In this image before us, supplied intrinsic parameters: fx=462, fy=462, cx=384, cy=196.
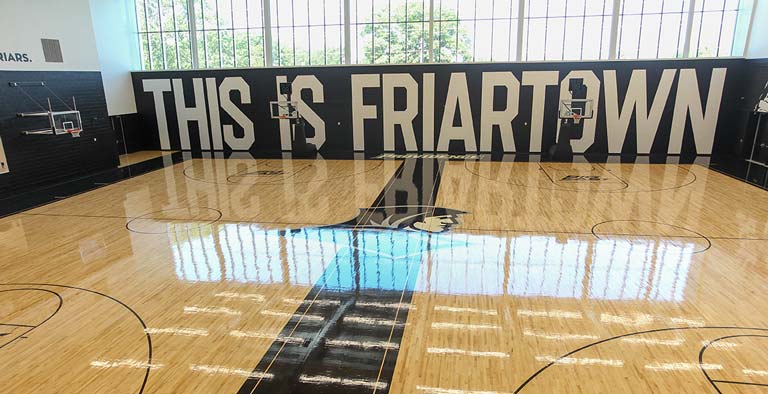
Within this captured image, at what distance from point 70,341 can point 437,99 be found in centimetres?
1151

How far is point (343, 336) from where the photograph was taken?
14.1 ft

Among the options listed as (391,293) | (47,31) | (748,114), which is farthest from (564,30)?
(47,31)

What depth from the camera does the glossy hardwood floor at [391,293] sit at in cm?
379

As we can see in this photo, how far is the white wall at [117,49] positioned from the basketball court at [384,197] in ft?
0.24

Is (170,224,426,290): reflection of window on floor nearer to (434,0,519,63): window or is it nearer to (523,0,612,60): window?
(434,0,519,63): window

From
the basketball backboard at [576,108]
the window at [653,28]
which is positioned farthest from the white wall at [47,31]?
the window at [653,28]

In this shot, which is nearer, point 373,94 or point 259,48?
point 373,94

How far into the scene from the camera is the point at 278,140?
15.2 meters

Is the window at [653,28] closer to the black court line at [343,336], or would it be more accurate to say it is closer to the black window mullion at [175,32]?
the black court line at [343,336]

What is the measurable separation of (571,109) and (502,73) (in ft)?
7.33

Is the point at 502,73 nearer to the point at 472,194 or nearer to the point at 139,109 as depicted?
the point at 472,194

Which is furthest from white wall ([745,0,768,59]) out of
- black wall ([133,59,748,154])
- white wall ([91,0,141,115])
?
white wall ([91,0,141,115])

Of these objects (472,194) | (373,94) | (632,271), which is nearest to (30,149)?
(373,94)

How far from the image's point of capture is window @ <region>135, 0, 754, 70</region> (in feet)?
43.8
